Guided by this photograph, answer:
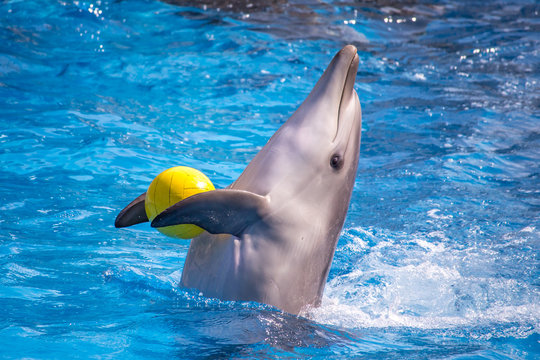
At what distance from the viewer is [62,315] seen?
4230 millimetres

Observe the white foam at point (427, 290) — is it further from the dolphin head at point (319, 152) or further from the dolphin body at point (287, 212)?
the dolphin head at point (319, 152)

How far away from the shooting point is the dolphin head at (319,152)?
13.8 ft

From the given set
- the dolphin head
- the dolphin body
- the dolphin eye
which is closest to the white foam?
the dolphin body

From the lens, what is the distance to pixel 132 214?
4344 mm

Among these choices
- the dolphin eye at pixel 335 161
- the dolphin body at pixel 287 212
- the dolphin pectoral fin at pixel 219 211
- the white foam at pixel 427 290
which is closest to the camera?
the dolphin pectoral fin at pixel 219 211

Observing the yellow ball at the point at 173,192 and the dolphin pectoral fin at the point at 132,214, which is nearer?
the yellow ball at the point at 173,192

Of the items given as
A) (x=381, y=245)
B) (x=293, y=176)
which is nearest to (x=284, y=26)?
(x=381, y=245)

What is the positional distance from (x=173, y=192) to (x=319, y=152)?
1.00m

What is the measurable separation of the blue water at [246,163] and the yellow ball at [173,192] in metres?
0.46

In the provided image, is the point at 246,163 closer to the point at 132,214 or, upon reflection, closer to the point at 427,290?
the point at 427,290

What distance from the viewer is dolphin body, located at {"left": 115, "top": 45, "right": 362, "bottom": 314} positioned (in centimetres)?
399

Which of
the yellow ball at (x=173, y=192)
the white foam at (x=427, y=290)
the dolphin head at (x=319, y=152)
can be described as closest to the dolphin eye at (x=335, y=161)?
Result: the dolphin head at (x=319, y=152)

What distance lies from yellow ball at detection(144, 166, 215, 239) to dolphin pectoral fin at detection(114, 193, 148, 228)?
0.11 metres

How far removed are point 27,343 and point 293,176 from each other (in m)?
1.91
